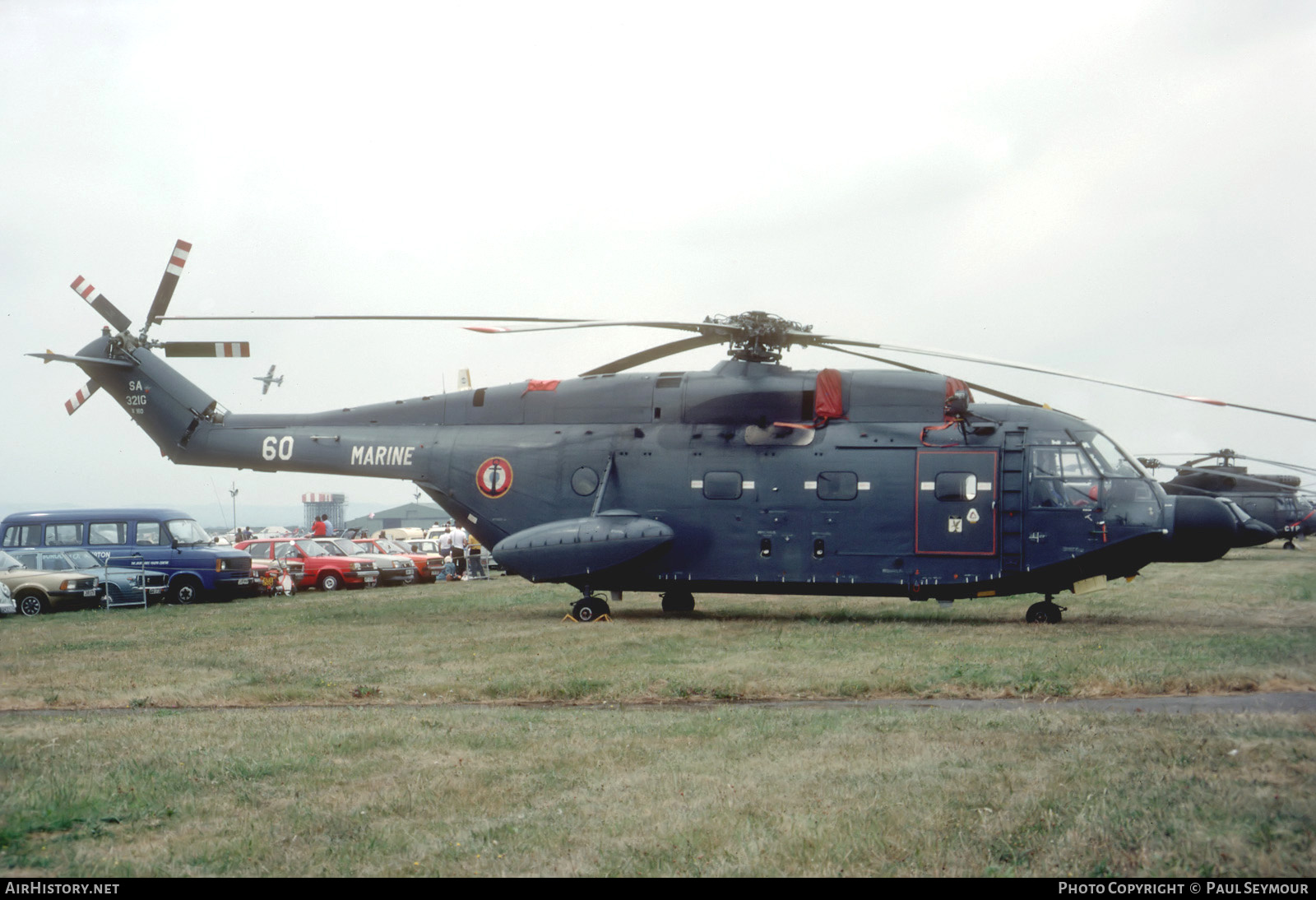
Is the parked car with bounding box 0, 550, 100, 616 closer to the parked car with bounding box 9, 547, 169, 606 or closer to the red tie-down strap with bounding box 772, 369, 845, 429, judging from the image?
the parked car with bounding box 9, 547, 169, 606

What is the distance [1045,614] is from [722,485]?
18.4ft

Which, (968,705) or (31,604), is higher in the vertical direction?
(968,705)

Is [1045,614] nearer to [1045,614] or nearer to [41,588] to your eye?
[1045,614]

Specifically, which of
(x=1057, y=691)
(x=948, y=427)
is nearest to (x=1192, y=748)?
(x=1057, y=691)

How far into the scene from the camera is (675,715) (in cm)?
907

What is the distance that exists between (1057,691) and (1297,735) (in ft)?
10.2

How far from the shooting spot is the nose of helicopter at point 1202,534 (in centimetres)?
1583

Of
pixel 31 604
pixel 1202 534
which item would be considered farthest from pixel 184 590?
pixel 1202 534

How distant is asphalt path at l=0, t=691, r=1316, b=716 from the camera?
869 centimetres

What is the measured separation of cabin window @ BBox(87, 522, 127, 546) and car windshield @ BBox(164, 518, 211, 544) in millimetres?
973

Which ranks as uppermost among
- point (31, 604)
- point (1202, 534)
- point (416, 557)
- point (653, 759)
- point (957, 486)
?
point (957, 486)

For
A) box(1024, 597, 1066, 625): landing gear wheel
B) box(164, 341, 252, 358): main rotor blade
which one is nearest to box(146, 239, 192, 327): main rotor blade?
box(164, 341, 252, 358): main rotor blade

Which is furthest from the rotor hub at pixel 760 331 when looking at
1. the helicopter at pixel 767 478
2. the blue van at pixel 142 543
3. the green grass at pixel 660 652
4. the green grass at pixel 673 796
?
the blue van at pixel 142 543

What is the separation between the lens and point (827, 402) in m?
17.5
